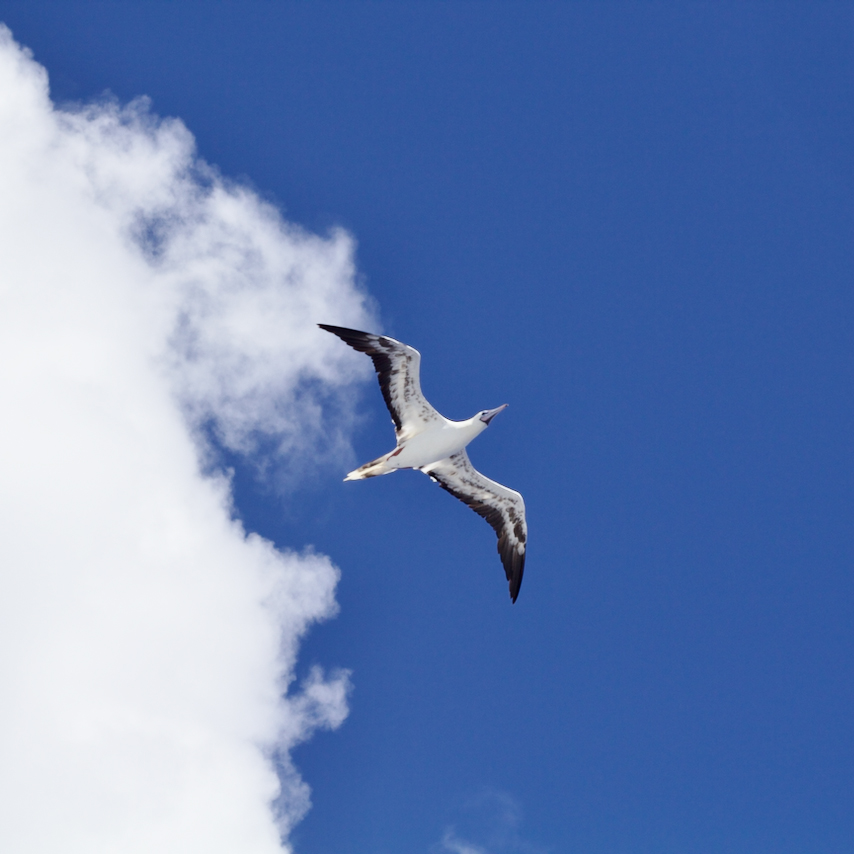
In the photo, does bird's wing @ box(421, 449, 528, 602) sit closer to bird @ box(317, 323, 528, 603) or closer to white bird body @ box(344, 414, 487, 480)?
bird @ box(317, 323, 528, 603)

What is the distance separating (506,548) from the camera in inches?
1357

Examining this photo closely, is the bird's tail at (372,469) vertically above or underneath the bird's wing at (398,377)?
underneath

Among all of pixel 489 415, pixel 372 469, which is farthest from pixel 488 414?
pixel 372 469

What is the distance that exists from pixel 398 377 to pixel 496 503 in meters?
8.41

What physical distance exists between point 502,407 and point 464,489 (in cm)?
427

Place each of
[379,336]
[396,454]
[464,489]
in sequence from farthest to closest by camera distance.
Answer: [464,489], [396,454], [379,336]

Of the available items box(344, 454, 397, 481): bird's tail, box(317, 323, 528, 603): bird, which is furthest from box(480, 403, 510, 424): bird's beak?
box(344, 454, 397, 481): bird's tail

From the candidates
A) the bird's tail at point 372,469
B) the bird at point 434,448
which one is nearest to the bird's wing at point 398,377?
the bird at point 434,448

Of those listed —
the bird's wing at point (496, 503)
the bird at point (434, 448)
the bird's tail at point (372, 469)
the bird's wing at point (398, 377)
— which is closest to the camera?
the bird's wing at point (398, 377)

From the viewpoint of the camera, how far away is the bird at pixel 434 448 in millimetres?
28906

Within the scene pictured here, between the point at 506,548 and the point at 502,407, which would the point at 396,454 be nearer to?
the point at 502,407

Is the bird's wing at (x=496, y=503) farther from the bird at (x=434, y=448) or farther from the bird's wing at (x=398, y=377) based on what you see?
the bird's wing at (x=398, y=377)

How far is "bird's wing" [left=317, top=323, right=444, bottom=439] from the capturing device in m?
28.4

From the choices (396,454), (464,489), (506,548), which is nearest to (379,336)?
(396,454)
